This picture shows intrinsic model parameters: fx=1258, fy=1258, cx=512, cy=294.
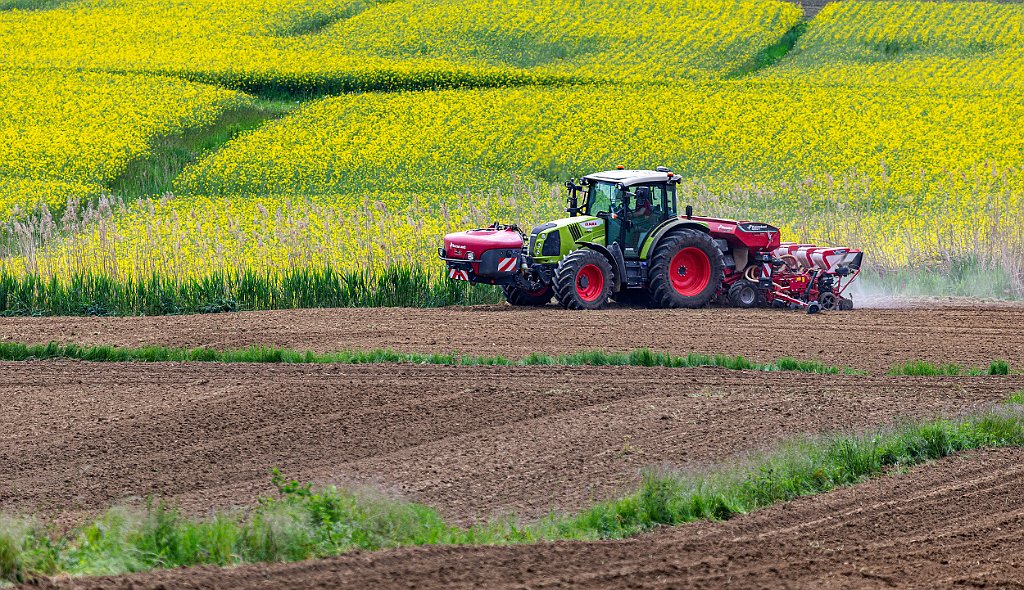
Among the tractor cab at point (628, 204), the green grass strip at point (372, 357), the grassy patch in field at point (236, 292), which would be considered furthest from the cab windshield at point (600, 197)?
the green grass strip at point (372, 357)

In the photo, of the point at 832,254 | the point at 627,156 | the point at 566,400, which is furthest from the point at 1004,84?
the point at 566,400

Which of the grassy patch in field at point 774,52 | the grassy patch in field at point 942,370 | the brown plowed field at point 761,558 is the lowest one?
the brown plowed field at point 761,558

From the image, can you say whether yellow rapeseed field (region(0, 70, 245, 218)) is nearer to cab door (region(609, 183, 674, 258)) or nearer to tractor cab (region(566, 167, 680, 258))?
tractor cab (region(566, 167, 680, 258))

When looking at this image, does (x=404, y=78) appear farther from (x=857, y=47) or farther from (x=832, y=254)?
(x=832, y=254)

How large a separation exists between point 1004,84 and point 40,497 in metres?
39.5

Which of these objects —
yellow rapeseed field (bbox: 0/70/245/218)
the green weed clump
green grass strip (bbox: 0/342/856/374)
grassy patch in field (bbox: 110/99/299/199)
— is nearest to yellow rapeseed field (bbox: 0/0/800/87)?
yellow rapeseed field (bbox: 0/70/245/218)

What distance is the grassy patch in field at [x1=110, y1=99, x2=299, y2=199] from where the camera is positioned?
31.6m

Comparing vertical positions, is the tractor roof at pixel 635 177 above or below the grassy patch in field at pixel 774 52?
below

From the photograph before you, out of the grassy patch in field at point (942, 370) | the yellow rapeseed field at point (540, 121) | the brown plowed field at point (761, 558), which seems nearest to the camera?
the brown plowed field at point (761, 558)

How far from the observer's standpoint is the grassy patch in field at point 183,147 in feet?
104

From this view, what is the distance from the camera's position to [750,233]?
18.6m

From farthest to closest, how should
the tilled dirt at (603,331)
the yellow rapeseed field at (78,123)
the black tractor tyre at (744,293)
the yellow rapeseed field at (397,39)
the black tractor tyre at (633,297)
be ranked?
the yellow rapeseed field at (397,39) < the yellow rapeseed field at (78,123) < the black tractor tyre at (633,297) < the black tractor tyre at (744,293) < the tilled dirt at (603,331)

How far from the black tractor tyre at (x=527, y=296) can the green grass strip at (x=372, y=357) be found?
3.99 meters

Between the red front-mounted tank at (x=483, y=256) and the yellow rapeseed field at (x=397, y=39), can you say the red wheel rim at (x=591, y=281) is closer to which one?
the red front-mounted tank at (x=483, y=256)
